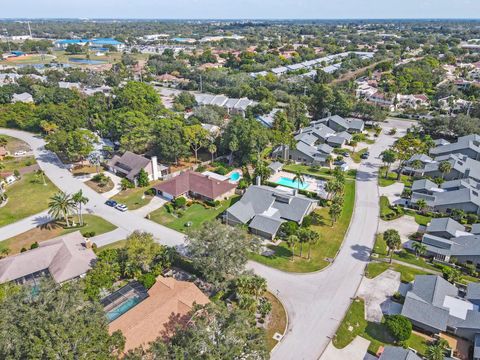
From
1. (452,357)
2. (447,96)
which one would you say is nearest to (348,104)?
(447,96)

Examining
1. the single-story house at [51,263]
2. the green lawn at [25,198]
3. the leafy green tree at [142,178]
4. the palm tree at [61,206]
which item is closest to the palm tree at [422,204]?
the leafy green tree at [142,178]

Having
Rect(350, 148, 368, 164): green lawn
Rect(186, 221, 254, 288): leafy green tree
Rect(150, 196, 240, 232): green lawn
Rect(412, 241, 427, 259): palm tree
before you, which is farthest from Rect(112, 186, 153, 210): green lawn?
Rect(350, 148, 368, 164): green lawn

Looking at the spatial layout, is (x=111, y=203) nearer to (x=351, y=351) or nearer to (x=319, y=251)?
(x=319, y=251)

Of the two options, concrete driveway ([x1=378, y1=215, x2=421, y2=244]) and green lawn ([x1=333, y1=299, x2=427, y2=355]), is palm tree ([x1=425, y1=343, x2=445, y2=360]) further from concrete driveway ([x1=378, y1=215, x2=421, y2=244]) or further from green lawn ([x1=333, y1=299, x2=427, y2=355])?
concrete driveway ([x1=378, y1=215, x2=421, y2=244])

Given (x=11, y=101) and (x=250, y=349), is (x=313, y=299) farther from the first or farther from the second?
(x=11, y=101)

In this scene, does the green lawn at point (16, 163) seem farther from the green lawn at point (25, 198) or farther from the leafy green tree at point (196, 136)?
the leafy green tree at point (196, 136)
